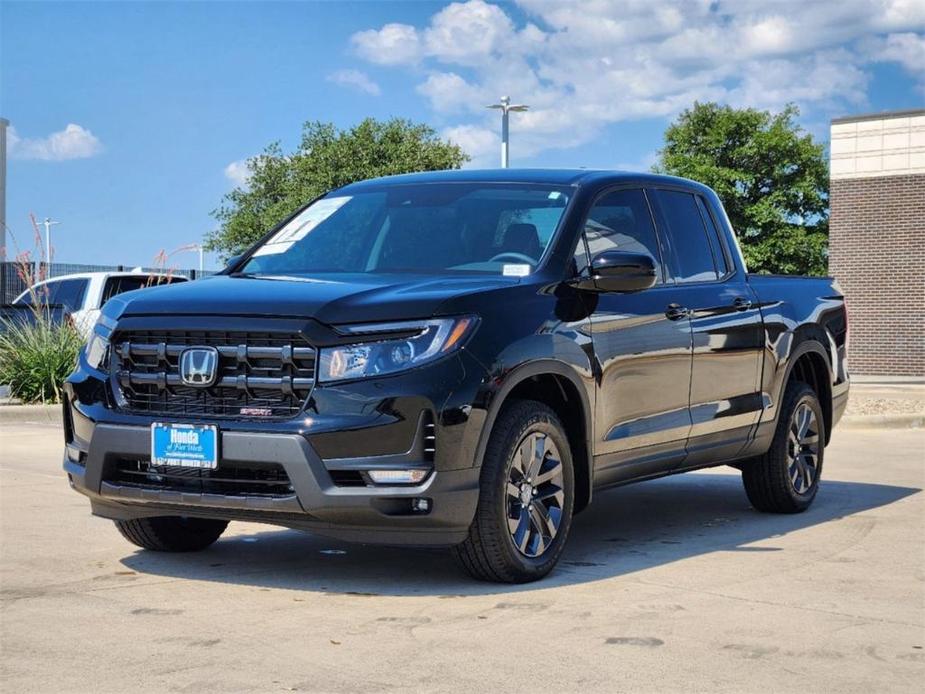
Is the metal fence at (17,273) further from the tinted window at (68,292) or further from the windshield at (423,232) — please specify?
the windshield at (423,232)

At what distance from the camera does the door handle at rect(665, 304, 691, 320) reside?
7.40 meters

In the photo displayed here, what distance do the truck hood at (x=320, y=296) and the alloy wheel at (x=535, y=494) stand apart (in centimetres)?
73

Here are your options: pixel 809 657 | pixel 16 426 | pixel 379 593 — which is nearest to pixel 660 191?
pixel 379 593

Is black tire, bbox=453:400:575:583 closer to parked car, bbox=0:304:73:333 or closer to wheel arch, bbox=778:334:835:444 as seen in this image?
wheel arch, bbox=778:334:835:444

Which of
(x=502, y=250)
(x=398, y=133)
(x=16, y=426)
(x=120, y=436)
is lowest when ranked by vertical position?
(x=16, y=426)

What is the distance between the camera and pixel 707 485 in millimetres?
10508

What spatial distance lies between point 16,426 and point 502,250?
30.4ft

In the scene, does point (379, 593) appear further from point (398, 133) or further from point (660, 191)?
point (398, 133)

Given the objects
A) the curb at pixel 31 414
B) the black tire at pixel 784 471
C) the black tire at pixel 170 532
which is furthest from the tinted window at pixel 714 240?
the curb at pixel 31 414

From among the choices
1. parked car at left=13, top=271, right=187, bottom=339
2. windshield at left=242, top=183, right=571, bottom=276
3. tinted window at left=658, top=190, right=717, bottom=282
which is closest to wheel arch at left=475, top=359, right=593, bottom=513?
windshield at left=242, top=183, right=571, bottom=276

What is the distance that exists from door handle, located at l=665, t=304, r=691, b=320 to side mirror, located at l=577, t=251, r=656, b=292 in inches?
23.9

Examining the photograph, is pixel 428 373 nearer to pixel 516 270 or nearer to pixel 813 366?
pixel 516 270

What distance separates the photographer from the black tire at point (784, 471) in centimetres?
884

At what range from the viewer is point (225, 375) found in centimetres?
600
